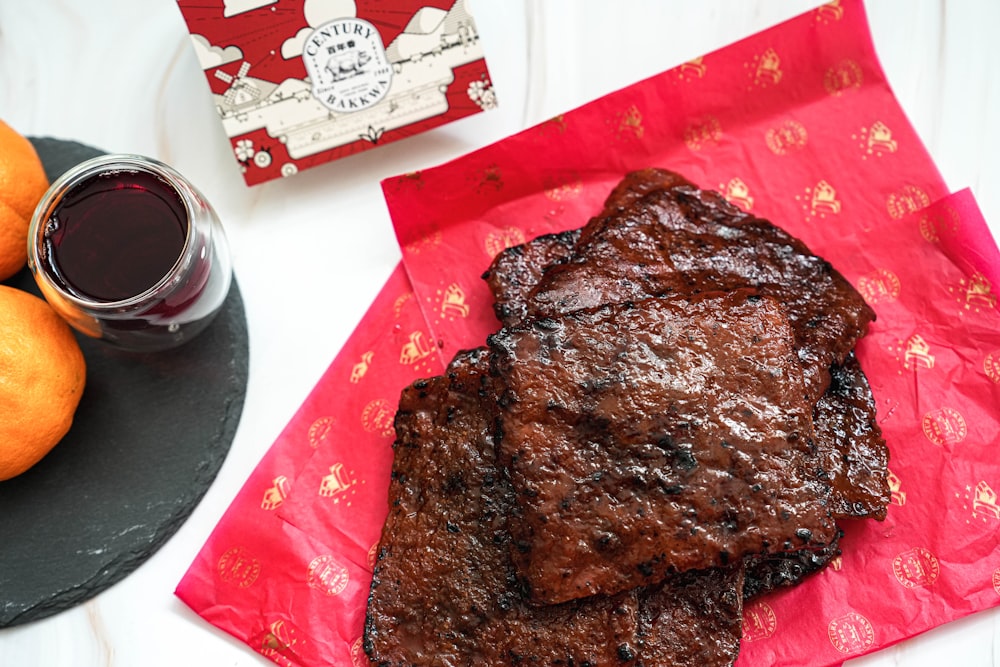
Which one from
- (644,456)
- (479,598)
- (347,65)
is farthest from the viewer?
(347,65)

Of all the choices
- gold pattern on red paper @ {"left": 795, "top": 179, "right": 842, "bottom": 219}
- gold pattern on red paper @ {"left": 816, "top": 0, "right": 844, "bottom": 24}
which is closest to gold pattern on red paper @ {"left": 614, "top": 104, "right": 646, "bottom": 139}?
gold pattern on red paper @ {"left": 795, "top": 179, "right": 842, "bottom": 219}

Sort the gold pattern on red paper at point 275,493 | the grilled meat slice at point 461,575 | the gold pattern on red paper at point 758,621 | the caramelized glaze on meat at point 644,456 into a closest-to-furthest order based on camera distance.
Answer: the caramelized glaze on meat at point 644,456 → the grilled meat slice at point 461,575 → the gold pattern on red paper at point 758,621 → the gold pattern on red paper at point 275,493

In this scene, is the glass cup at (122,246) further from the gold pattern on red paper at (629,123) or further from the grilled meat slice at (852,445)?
the grilled meat slice at (852,445)

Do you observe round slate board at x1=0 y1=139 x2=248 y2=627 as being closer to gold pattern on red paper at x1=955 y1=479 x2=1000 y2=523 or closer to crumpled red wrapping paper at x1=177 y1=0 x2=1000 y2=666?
crumpled red wrapping paper at x1=177 y1=0 x2=1000 y2=666

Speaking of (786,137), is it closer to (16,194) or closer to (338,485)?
(338,485)

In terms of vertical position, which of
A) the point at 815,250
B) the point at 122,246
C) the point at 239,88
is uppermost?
the point at 239,88

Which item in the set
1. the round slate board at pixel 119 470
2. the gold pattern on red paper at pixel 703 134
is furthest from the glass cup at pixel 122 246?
the gold pattern on red paper at pixel 703 134

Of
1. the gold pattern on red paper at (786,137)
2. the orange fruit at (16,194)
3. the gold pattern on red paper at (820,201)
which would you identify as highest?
the orange fruit at (16,194)

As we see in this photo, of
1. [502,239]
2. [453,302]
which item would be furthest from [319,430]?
[502,239]
